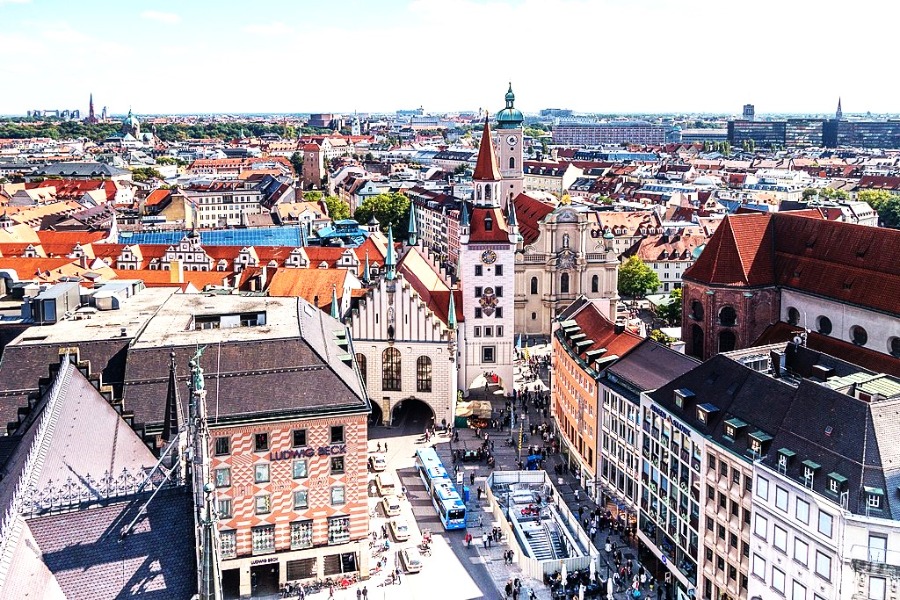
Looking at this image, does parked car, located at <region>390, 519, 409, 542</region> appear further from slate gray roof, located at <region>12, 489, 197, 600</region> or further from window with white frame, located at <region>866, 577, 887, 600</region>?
slate gray roof, located at <region>12, 489, 197, 600</region>

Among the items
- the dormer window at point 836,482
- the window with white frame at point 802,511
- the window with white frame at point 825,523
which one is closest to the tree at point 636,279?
the window with white frame at point 802,511

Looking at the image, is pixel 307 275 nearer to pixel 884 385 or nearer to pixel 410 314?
pixel 410 314

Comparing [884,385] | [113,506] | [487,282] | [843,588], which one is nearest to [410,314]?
[487,282]

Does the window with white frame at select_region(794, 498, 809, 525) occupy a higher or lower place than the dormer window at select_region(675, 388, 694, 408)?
lower

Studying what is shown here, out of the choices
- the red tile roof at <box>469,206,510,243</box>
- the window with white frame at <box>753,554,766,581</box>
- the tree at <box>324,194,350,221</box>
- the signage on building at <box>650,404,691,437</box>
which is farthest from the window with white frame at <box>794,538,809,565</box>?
the tree at <box>324,194,350,221</box>

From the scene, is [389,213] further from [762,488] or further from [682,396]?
[762,488]

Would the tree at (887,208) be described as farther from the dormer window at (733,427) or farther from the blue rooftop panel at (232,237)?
the dormer window at (733,427)
